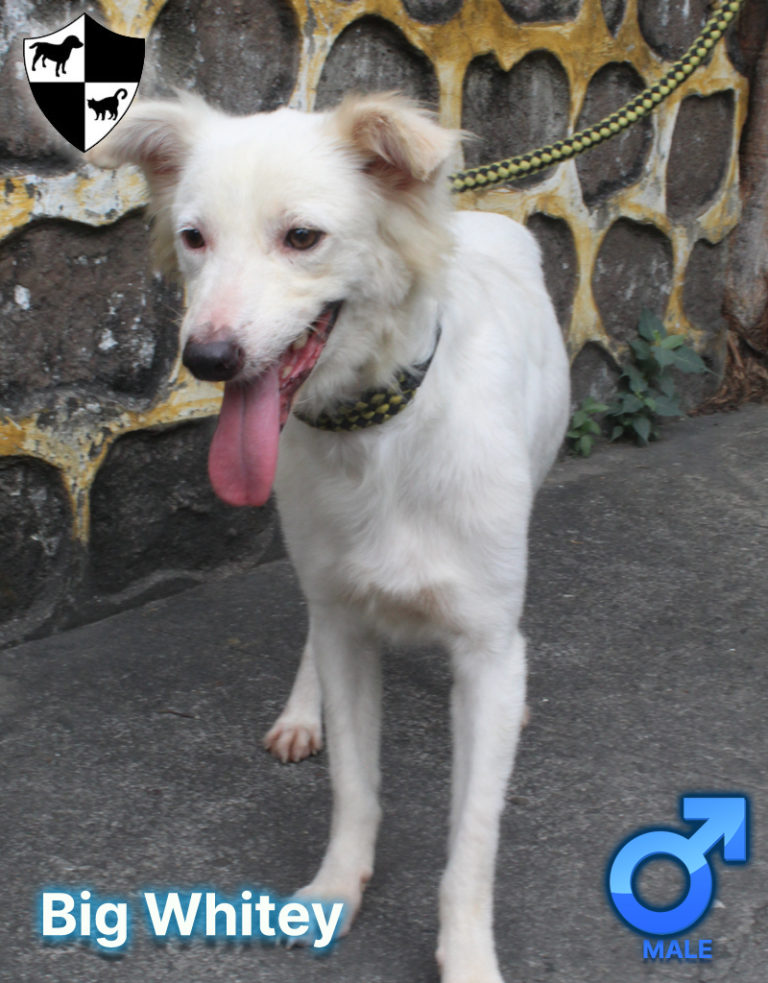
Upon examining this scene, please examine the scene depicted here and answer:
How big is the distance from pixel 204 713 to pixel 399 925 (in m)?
0.96

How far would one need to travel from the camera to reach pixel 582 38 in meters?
4.64

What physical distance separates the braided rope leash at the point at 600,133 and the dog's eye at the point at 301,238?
100cm

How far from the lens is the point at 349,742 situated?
258cm

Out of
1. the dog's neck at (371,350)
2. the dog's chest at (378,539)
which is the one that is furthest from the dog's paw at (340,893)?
the dog's neck at (371,350)

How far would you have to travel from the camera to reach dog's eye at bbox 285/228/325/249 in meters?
2.09

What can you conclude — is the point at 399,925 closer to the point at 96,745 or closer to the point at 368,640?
the point at 368,640

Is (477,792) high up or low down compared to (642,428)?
down

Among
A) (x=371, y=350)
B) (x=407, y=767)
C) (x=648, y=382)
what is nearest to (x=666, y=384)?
(x=648, y=382)

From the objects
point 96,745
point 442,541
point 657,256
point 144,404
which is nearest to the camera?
point 442,541

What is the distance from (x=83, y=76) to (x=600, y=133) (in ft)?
4.63

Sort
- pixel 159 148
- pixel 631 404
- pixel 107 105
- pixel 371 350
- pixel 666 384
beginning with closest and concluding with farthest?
pixel 371 350
pixel 159 148
pixel 107 105
pixel 631 404
pixel 666 384

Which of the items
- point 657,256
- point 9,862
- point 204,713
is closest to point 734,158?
point 657,256

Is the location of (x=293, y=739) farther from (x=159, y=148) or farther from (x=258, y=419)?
(x=159, y=148)

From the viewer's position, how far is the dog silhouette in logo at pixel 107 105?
3354mm
